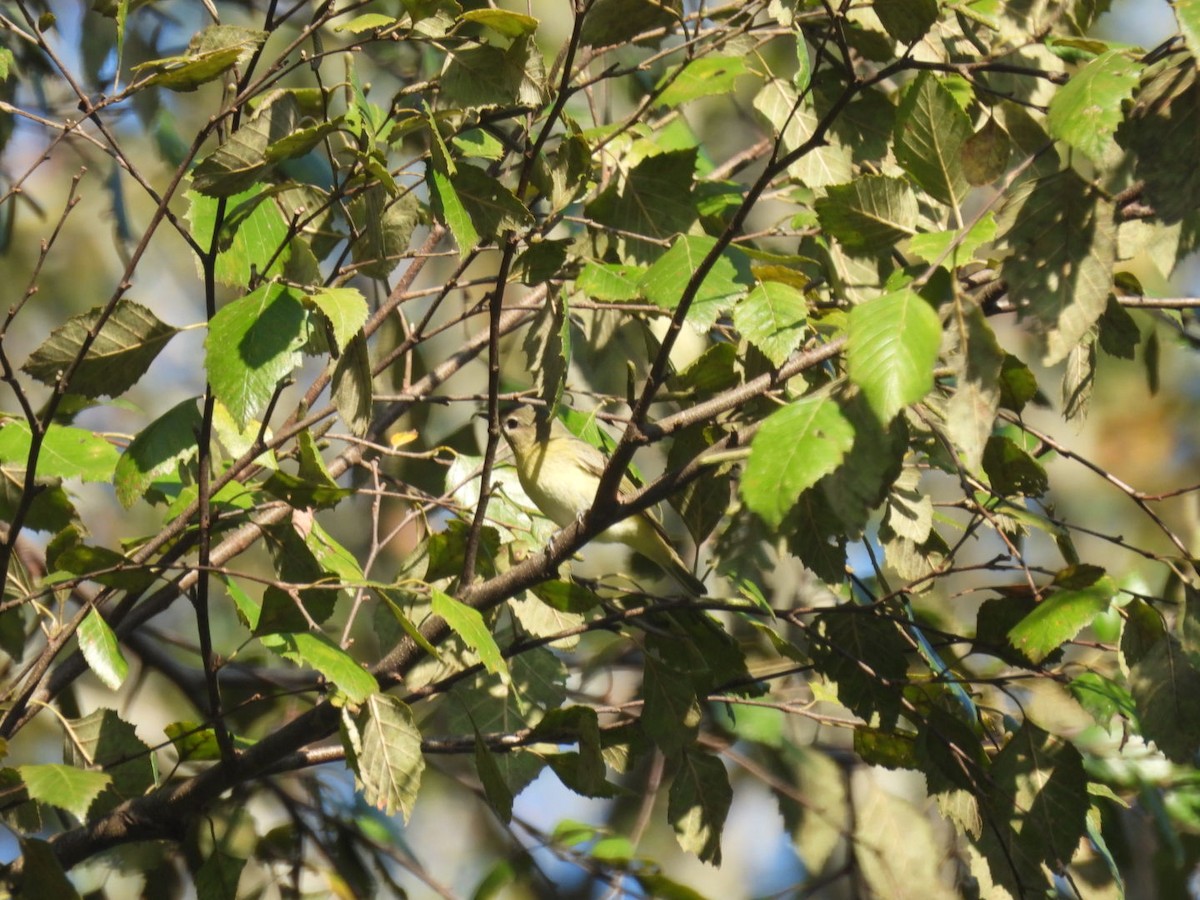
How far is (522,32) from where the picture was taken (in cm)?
162

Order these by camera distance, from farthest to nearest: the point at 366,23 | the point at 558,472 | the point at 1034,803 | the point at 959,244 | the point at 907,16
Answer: the point at 558,472 < the point at 1034,803 < the point at 366,23 < the point at 907,16 < the point at 959,244

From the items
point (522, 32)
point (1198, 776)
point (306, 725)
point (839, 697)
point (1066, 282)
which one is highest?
point (522, 32)

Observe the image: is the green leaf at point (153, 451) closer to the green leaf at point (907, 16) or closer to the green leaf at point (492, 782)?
the green leaf at point (492, 782)

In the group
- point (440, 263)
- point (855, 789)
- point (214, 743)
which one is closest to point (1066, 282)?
point (214, 743)

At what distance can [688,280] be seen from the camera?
1.77 m

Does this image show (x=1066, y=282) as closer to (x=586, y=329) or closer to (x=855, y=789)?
(x=586, y=329)

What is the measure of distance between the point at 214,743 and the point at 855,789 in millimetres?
1716

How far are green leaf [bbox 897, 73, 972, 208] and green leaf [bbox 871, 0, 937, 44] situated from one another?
90 mm

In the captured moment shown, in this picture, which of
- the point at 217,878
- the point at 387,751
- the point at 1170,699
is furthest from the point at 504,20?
the point at 217,878

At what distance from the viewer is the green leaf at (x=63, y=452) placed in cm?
209

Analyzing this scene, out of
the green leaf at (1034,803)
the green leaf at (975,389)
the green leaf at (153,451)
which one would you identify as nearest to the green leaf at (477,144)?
the green leaf at (153,451)

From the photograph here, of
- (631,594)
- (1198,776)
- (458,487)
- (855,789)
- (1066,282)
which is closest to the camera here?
(1066,282)

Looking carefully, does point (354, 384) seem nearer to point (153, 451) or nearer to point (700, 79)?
point (153, 451)

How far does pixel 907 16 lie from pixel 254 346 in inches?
35.3
